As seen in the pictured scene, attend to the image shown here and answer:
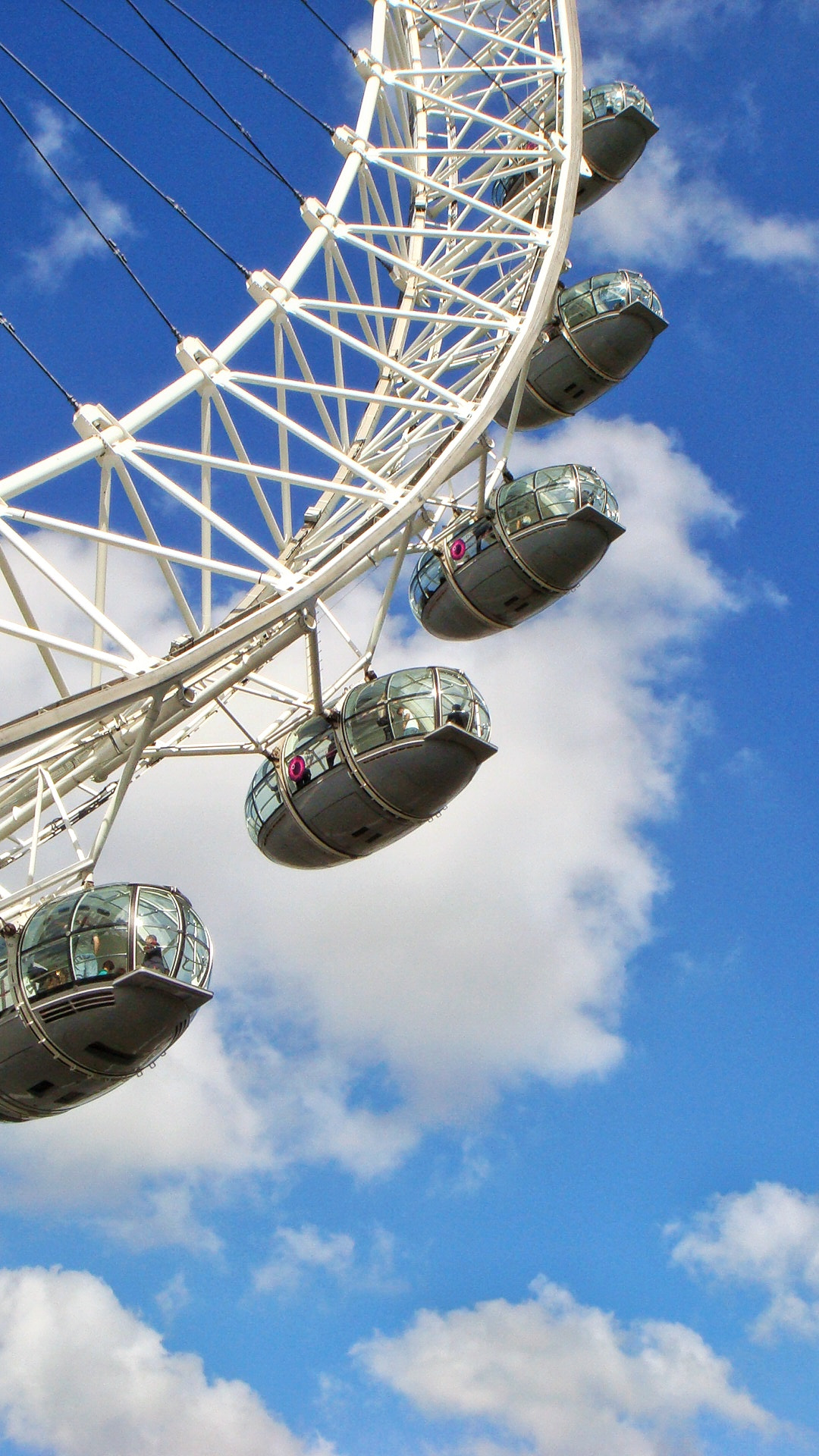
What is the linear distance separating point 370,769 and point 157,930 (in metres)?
3.79

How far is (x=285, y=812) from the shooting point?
68.3 ft

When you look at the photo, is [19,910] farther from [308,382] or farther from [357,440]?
[357,440]

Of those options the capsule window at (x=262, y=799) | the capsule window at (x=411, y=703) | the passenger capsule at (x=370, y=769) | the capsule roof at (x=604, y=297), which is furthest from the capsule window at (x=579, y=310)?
the capsule window at (x=262, y=799)

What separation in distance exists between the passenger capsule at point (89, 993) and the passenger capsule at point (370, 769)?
3.18 m

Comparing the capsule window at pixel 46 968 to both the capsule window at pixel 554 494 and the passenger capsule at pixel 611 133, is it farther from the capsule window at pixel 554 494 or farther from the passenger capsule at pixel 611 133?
the passenger capsule at pixel 611 133

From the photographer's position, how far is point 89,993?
16.8 m

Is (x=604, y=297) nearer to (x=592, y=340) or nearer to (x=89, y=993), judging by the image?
(x=592, y=340)

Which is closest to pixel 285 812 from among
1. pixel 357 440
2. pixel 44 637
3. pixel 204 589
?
pixel 204 589

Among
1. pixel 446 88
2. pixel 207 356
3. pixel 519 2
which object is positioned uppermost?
pixel 519 2

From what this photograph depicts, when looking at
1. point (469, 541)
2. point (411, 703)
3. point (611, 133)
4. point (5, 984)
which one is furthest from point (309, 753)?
point (611, 133)

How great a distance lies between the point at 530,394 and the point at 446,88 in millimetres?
6242

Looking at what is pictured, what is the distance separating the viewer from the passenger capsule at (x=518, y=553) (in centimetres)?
2428

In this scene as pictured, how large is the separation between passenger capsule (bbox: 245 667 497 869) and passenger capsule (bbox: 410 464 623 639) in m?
3.84

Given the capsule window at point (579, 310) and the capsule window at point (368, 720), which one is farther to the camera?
the capsule window at point (579, 310)
